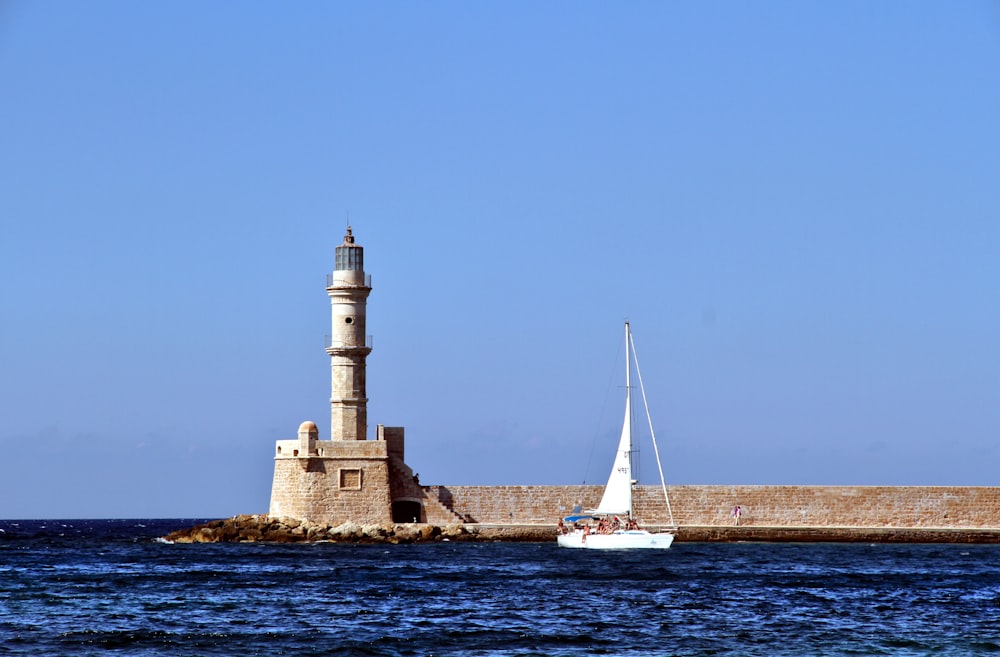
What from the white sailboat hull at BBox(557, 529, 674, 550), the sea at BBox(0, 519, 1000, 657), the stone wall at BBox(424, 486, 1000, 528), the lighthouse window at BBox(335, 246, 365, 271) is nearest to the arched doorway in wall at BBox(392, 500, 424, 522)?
the sea at BBox(0, 519, 1000, 657)

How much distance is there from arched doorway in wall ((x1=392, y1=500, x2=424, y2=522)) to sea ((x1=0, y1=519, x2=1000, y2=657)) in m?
2.59

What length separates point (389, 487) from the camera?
41094 mm

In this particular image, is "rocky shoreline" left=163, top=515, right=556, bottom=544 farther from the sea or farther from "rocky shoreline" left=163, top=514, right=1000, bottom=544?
the sea

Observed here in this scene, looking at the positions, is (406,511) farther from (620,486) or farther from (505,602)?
(505,602)

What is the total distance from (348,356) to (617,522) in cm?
828

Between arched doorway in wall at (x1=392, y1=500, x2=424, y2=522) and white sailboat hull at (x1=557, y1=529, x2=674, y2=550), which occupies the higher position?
arched doorway in wall at (x1=392, y1=500, x2=424, y2=522)

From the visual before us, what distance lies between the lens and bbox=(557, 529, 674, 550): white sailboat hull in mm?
37500

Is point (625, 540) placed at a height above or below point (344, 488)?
below

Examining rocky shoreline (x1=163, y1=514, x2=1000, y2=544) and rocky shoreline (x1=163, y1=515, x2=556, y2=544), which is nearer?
rocky shoreline (x1=163, y1=514, x2=1000, y2=544)

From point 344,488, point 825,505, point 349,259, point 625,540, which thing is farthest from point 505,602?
point 349,259

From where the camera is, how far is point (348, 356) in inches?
1609

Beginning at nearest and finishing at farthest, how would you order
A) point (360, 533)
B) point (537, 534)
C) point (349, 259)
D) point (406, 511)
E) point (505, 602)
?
point (505, 602) < point (360, 533) < point (537, 534) < point (349, 259) < point (406, 511)

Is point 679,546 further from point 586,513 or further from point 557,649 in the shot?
point 557,649

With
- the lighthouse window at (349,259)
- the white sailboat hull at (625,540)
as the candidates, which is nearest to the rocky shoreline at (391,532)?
the white sailboat hull at (625,540)
